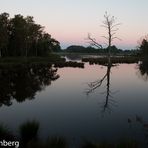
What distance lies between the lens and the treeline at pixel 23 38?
2773 inches

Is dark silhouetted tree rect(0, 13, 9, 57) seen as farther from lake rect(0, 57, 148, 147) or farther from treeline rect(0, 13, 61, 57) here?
lake rect(0, 57, 148, 147)

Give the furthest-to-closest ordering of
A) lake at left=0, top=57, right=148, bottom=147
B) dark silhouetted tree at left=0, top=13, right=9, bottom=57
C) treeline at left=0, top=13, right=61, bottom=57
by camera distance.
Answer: treeline at left=0, top=13, right=61, bottom=57 < dark silhouetted tree at left=0, top=13, right=9, bottom=57 < lake at left=0, top=57, right=148, bottom=147

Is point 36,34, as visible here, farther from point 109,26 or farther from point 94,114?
point 94,114

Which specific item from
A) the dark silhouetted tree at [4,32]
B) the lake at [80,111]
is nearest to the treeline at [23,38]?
the dark silhouetted tree at [4,32]

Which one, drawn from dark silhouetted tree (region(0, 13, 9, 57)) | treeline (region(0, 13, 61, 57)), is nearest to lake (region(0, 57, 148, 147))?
dark silhouetted tree (region(0, 13, 9, 57))

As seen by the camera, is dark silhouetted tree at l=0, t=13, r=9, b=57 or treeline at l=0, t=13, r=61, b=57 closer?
dark silhouetted tree at l=0, t=13, r=9, b=57

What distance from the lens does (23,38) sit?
7094cm

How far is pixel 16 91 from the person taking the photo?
22.4 meters

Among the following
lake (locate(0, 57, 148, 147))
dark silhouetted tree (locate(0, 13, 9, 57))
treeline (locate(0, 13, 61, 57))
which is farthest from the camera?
treeline (locate(0, 13, 61, 57))

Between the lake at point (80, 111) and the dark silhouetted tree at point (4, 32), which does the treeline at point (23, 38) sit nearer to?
the dark silhouetted tree at point (4, 32)

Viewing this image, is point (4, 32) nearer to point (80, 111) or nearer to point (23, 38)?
point (23, 38)

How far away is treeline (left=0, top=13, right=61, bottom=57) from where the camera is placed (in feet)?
231

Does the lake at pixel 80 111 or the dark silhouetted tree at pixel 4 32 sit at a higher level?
the dark silhouetted tree at pixel 4 32

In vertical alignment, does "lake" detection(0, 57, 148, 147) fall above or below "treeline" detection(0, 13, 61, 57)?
below
